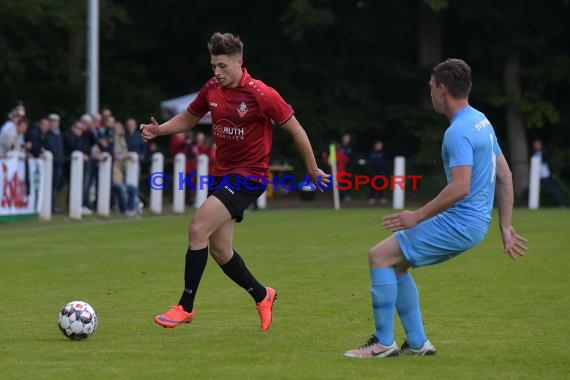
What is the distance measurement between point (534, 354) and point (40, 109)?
104 feet

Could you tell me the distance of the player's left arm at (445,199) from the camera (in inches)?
299

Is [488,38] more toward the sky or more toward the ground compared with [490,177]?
more toward the sky

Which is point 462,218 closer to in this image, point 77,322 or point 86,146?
point 77,322

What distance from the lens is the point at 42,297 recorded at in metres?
11.9

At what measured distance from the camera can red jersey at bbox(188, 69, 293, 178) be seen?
9.55 meters

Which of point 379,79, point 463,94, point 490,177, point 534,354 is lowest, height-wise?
point 534,354

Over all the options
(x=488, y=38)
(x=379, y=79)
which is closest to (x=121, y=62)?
(x=379, y=79)

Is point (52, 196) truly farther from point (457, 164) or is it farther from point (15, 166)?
point (457, 164)

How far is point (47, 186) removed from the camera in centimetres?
2359

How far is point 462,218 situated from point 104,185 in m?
18.3

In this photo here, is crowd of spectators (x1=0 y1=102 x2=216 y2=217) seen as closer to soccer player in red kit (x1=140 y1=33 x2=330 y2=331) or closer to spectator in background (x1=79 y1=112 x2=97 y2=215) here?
spectator in background (x1=79 y1=112 x2=97 y2=215)

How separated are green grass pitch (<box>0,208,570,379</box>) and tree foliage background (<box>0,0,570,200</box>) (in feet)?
67.7

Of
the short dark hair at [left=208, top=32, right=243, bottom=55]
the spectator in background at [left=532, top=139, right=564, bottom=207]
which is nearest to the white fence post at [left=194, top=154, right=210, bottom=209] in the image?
the spectator in background at [left=532, top=139, right=564, bottom=207]

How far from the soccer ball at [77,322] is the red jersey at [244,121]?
1475mm
